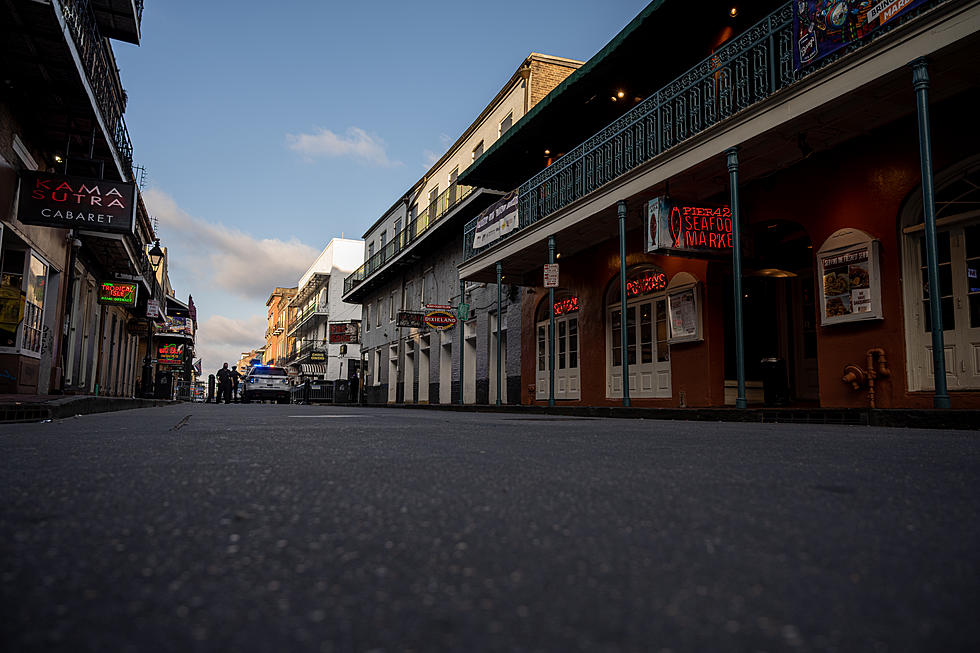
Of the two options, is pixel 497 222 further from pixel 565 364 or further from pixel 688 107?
pixel 688 107

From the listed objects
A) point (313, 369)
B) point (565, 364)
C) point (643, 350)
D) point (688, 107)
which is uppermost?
point (688, 107)

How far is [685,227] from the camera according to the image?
1055 centimetres

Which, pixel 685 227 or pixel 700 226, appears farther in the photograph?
pixel 700 226

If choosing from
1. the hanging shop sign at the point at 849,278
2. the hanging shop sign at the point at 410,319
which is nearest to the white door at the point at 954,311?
the hanging shop sign at the point at 849,278

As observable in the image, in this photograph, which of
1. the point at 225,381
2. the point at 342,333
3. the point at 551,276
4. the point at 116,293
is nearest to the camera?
the point at 551,276

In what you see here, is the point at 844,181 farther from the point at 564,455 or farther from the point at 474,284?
the point at 474,284

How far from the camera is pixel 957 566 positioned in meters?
0.93

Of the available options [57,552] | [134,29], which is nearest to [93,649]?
[57,552]

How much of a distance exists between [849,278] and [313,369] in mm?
54762

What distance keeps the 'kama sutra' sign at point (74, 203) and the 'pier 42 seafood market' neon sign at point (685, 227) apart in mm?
9168

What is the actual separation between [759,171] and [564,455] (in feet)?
→ 29.2

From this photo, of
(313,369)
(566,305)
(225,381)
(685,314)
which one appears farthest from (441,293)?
(313,369)

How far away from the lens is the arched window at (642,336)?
1345 centimetres

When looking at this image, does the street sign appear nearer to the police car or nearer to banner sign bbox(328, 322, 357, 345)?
banner sign bbox(328, 322, 357, 345)
